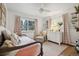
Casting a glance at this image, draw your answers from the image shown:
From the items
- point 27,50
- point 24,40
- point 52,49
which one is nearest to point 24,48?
point 27,50

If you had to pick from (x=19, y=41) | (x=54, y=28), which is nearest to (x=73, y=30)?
(x=54, y=28)

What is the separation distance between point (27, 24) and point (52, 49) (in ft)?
2.05

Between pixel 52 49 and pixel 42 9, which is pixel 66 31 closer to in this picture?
pixel 52 49

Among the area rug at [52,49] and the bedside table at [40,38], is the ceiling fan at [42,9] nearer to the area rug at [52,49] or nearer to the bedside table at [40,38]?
the bedside table at [40,38]

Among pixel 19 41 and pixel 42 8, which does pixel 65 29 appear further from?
pixel 19 41

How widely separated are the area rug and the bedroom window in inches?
15.3

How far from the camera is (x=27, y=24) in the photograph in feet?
6.24

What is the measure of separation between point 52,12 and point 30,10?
0.38m

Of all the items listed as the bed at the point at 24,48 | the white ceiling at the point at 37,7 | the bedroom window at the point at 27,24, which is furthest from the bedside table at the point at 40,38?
the white ceiling at the point at 37,7

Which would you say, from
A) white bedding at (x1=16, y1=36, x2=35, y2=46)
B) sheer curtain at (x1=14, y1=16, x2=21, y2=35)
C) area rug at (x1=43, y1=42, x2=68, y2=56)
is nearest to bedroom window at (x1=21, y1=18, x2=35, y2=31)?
sheer curtain at (x1=14, y1=16, x2=21, y2=35)

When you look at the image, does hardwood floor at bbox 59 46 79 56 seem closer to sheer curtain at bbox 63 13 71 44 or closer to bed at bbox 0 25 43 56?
sheer curtain at bbox 63 13 71 44

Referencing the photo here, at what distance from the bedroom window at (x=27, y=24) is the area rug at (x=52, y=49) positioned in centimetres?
39

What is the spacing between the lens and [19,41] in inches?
70.5

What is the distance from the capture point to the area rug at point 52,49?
1.84m
